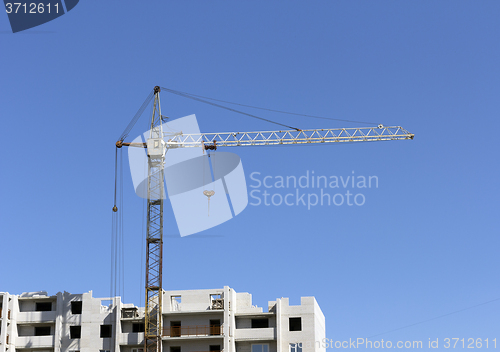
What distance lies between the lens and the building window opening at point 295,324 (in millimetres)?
81312

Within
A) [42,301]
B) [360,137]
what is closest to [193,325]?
[42,301]

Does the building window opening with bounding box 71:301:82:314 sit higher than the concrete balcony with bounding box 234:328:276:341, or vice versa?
the building window opening with bounding box 71:301:82:314

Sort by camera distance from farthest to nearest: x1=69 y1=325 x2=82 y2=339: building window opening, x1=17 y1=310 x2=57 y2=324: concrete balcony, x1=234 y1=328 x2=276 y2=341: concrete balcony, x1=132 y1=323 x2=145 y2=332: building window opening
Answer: x1=132 y1=323 x2=145 y2=332: building window opening
x1=17 y1=310 x2=57 y2=324: concrete balcony
x1=69 y1=325 x2=82 y2=339: building window opening
x1=234 y1=328 x2=276 y2=341: concrete balcony

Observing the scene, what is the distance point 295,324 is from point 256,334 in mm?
3957

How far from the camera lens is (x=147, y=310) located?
8381 centimetres

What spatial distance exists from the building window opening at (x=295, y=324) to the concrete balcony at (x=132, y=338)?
14809 millimetres

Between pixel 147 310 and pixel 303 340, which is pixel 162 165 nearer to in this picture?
pixel 147 310

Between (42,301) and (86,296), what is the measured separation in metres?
5.44

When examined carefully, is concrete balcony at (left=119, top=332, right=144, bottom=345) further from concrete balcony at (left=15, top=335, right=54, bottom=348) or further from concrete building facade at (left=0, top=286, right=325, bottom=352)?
concrete balcony at (left=15, top=335, right=54, bottom=348)

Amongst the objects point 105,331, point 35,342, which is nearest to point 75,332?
point 105,331

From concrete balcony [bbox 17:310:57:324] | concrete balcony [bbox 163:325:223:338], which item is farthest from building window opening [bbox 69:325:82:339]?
concrete balcony [bbox 163:325:223:338]

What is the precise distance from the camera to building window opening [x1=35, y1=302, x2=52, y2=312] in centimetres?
8575

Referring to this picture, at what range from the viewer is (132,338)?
8238 cm

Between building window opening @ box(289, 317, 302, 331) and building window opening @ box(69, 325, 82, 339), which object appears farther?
building window opening @ box(69, 325, 82, 339)
